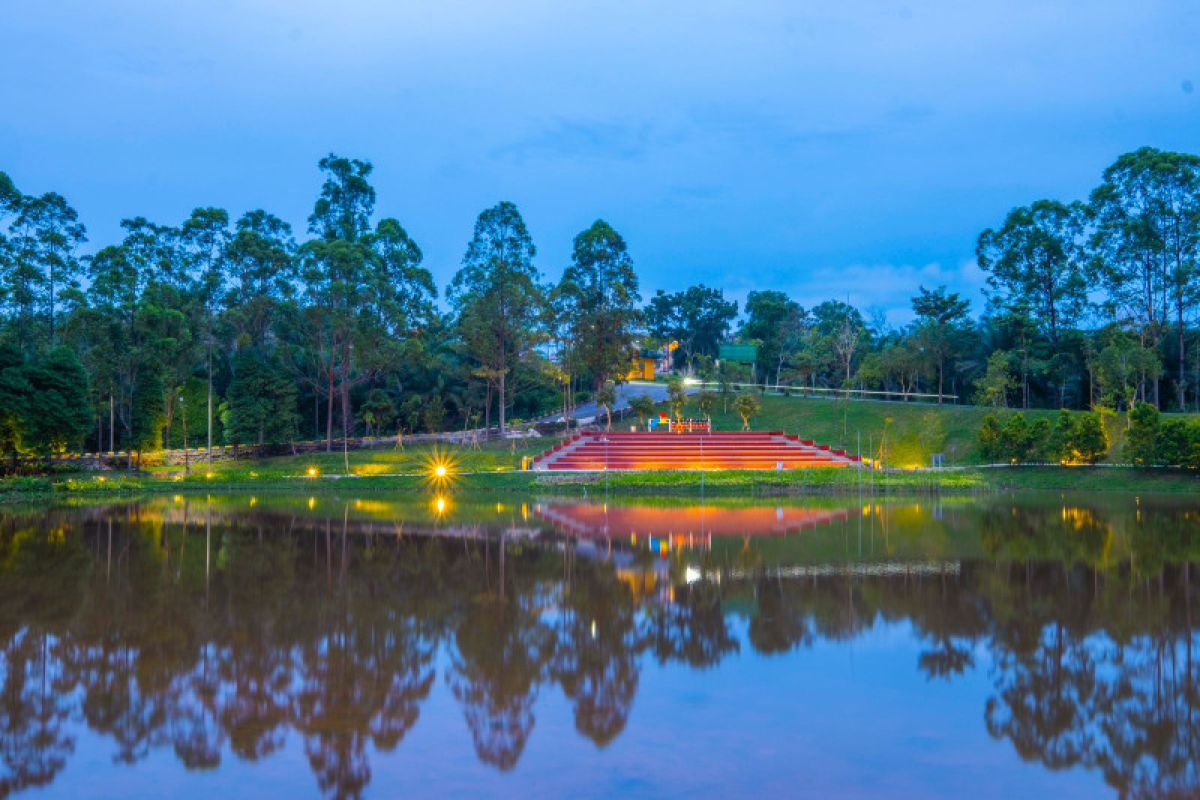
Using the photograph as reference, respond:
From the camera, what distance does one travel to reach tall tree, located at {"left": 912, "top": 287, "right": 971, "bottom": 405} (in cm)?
4506

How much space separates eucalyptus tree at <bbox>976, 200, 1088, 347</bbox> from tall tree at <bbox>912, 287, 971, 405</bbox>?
10.7 feet

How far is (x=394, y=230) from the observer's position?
1945 inches

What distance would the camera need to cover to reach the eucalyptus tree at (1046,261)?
44844 mm

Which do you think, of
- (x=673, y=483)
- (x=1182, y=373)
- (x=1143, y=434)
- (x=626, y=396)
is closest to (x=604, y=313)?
(x=626, y=396)

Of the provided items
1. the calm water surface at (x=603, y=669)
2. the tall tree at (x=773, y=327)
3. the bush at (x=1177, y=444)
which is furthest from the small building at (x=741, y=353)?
the calm water surface at (x=603, y=669)

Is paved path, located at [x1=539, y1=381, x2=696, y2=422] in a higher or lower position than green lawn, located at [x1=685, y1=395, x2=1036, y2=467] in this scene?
higher

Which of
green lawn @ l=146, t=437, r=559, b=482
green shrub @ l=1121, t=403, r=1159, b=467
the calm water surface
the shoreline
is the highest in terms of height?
green shrub @ l=1121, t=403, r=1159, b=467

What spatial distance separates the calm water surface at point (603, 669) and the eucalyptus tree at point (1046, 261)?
105ft

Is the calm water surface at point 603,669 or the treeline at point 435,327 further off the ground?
the treeline at point 435,327

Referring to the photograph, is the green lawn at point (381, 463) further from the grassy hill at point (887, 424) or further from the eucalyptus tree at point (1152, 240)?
the eucalyptus tree at point (1152, 240)

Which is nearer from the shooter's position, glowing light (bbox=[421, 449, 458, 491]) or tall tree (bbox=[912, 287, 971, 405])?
glowing light (bbox=[421, 449, 458, 491])

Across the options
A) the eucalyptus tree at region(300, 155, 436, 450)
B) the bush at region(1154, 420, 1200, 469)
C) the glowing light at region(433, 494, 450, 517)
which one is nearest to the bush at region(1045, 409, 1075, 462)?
the bush at region(1154, 420, 1200, 469)

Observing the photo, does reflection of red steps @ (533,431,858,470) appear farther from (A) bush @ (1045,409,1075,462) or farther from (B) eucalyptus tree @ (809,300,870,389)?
(B) eucalyptus tree @ (809,300,870,389)

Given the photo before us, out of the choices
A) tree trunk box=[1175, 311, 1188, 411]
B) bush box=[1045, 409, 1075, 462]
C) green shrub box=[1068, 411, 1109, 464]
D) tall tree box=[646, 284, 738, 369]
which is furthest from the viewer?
tall tree box=[646, 284, 738, 369]
